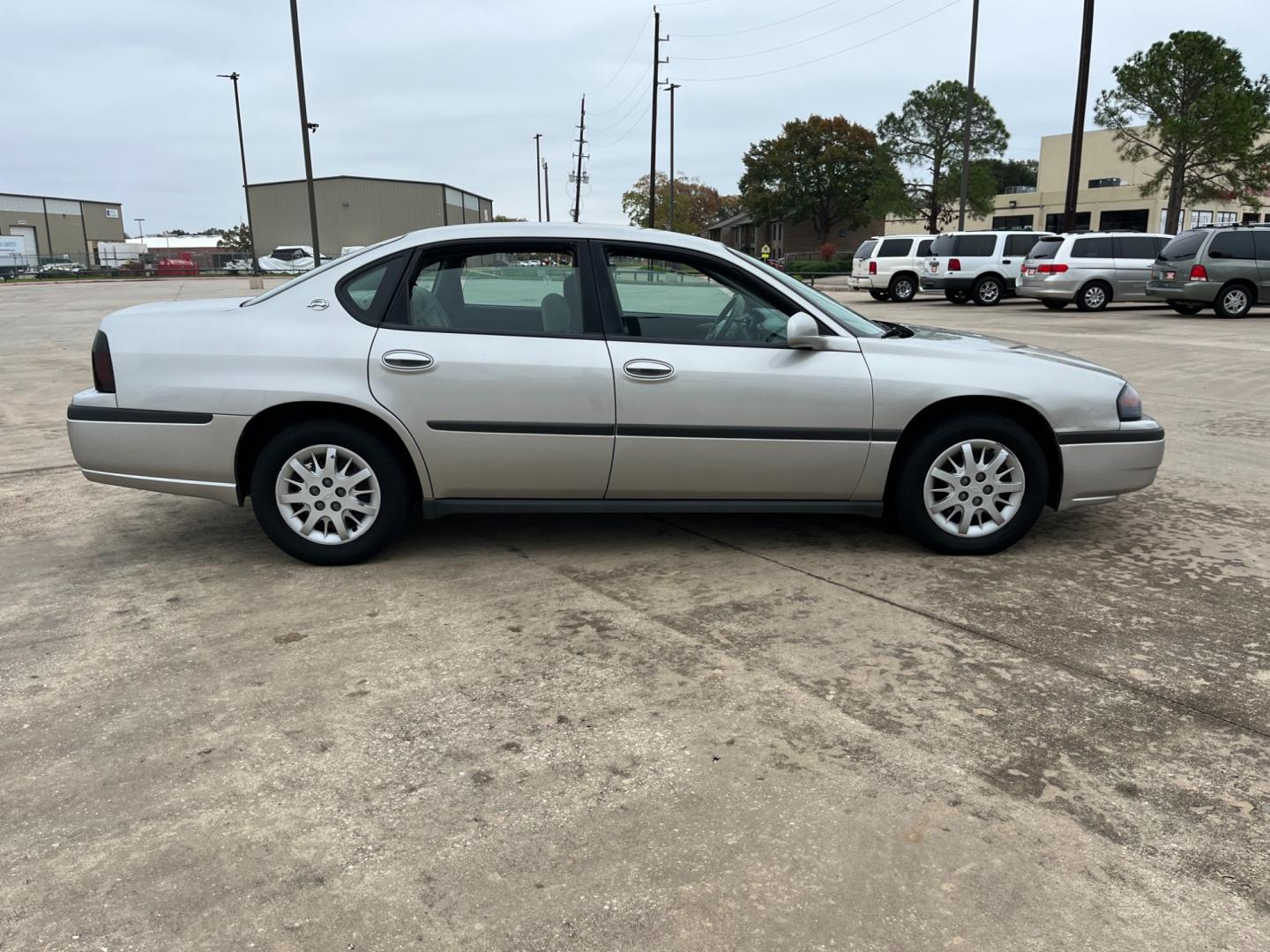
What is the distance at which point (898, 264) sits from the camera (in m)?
25.0

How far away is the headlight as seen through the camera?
174 inches

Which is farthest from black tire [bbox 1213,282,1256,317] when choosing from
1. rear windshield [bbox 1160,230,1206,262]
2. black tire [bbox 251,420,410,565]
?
black tire [bbox 251,420,410,565]

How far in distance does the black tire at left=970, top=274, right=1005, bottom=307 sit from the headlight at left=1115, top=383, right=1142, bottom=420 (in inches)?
798

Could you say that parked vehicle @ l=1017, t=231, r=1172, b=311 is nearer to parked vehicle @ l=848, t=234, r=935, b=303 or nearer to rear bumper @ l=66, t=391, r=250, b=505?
parked vehicle @ l=848, t=234, r=935, b=303

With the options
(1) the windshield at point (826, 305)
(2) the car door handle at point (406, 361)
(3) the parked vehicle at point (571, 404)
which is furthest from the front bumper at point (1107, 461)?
(2) the car door handle at point (406, 361)

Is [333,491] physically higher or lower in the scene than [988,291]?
lower

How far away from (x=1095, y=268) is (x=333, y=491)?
65.0ft

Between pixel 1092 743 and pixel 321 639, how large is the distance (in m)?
2.62

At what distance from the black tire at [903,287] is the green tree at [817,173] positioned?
43.2 metres

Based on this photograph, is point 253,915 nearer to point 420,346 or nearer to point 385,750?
point 385,750

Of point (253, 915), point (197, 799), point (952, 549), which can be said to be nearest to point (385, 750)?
point (197, 799)

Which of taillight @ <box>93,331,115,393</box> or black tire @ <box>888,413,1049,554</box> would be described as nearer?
taillight @ <box>93,331,115,393</box>

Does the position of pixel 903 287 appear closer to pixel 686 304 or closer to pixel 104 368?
pixel 686 304

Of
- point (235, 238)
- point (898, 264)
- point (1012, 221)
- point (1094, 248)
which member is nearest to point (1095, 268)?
point (1094, 248)
